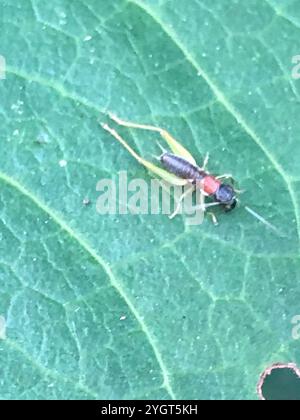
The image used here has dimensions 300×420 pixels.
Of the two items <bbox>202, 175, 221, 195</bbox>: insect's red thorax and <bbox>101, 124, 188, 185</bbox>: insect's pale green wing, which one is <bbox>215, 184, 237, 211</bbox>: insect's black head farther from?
<bbox>101, 124, 188, 185</bbox>: insect's pale green wing

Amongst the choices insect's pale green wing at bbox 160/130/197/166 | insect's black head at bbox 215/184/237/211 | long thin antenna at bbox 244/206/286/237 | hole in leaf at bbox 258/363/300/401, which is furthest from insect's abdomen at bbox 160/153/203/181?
hole in leaf at bbox 258/363/300/401

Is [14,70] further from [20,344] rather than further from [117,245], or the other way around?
[20,344]

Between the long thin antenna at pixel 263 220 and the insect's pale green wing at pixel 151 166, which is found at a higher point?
the insect's pale green wing at pixel 151 166

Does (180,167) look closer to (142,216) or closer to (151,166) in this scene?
(151,166)

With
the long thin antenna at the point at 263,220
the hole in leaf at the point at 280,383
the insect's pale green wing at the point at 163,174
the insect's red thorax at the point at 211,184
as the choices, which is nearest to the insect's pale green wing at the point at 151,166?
the insect's pale green wing at the point at 163,174

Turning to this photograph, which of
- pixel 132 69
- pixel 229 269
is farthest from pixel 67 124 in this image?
pixel 229 269

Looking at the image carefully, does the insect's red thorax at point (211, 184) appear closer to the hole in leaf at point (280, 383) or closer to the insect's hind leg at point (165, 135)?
the insect's hind leg at point (165, 135)

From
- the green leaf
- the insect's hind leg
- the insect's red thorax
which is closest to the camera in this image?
the green leaf

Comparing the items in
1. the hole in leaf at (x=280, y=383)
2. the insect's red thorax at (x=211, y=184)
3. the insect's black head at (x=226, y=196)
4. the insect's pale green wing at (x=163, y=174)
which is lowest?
the hole in leaf at (x=280, y=383)
